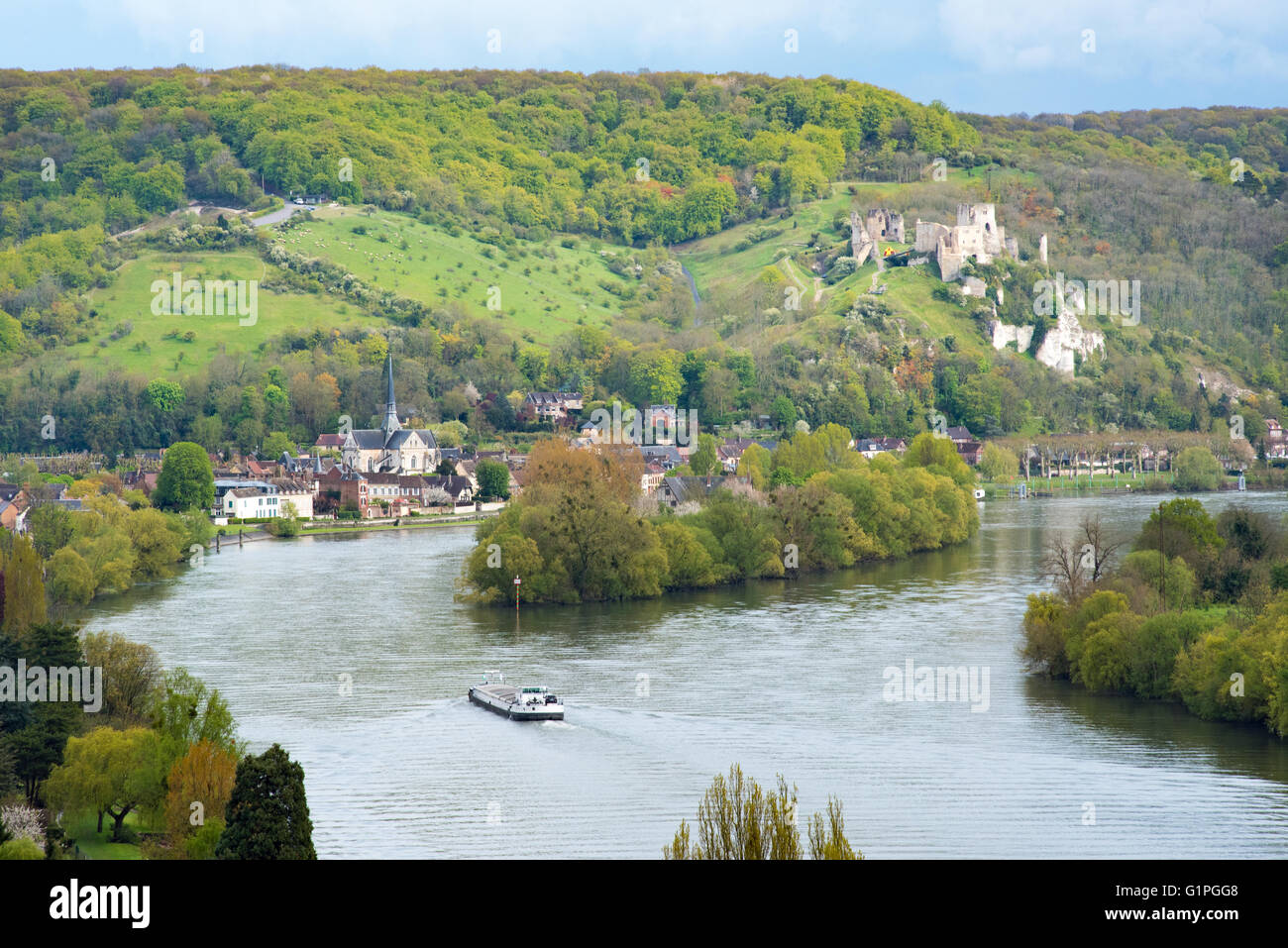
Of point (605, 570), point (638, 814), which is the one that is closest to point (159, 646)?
point (605, 570)

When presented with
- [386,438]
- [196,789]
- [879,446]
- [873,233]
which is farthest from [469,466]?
[196,789]

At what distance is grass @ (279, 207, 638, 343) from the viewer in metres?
116

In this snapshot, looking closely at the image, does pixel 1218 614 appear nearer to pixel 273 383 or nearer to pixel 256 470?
pixel 256 470

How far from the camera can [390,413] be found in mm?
88750

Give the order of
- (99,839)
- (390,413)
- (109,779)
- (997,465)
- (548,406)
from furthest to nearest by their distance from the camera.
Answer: (548,406) < (390,413) < (997,465) < (109,779) < (99,839)


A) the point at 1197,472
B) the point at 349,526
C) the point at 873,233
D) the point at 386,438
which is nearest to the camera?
the point at 349,526

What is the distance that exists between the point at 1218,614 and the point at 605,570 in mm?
17730

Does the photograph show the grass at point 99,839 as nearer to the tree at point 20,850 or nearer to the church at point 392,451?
the tree at point 20,850

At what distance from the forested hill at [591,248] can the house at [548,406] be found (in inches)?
63.9

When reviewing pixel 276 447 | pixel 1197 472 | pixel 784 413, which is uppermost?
pixel 784 413

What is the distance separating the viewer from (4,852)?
14227 mm

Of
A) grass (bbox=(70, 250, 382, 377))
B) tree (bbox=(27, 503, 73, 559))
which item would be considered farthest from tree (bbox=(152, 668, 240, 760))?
grass (bbox=(70, 250, 382, 377))

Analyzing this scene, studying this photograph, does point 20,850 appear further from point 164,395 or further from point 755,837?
point 164,395

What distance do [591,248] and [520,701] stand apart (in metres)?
127
